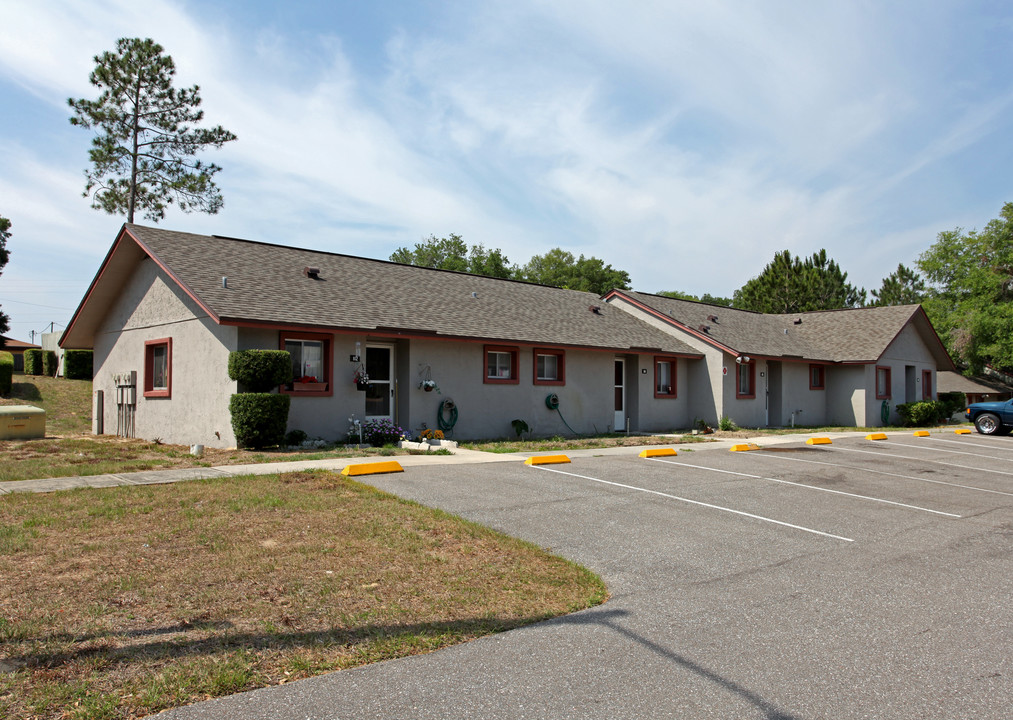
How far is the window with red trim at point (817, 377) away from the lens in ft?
92.4

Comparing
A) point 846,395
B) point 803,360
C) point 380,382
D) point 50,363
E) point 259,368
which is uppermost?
point 50,363

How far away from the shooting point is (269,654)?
4.27m

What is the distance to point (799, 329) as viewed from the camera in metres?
31.5

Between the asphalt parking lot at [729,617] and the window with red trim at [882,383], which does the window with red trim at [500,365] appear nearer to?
the asphalt parking lot at [729,617]

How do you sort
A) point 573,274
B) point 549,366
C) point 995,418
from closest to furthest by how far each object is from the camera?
point 549,366 → point 995,418 → point 573,274

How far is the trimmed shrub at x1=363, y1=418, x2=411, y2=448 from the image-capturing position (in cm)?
1535

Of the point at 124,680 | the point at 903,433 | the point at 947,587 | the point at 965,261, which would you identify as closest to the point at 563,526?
the point at 947,587

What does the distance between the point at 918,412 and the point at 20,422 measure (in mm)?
30764

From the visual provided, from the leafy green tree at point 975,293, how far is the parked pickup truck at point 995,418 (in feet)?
78.3

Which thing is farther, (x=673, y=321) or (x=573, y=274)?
(x=573, y=274)

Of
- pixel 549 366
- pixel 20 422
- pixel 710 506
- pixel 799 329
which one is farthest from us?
pixel 799 329

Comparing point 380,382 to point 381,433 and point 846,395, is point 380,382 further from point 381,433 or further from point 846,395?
point 846,395

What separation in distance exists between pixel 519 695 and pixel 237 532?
421 cm

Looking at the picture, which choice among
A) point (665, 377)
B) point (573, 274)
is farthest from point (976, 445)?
point (573, 274)
